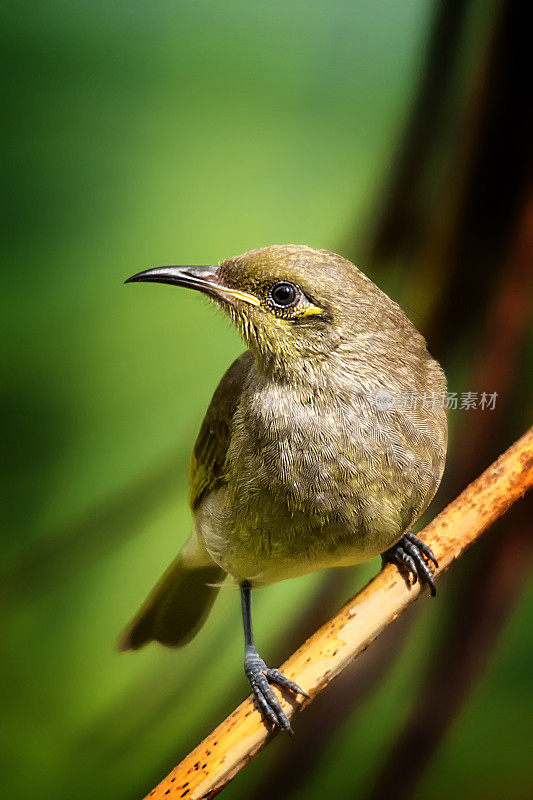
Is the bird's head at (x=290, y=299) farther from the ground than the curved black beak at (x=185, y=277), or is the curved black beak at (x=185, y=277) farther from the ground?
the curved black beak at (x=185, y=277)

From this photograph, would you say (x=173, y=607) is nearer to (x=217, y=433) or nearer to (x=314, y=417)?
(x=217, y=433)

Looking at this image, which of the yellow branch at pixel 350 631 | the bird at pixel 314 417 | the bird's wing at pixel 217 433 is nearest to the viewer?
the yellow branch at pixel 350 631

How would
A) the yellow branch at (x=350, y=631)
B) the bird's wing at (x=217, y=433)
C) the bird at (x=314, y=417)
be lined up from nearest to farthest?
the yellow branch at (x=350, y=631) < the bird at (x=314, y=417) < the bird's wing at (x=217, y=433)

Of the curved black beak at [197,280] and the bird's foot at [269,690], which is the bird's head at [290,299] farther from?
the bird's foot at [269,690]

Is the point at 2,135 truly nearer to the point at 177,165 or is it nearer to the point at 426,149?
the point at 177,165

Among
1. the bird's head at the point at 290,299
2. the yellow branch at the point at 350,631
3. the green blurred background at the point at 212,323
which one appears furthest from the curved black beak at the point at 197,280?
the yellow branch at the point at 350,631

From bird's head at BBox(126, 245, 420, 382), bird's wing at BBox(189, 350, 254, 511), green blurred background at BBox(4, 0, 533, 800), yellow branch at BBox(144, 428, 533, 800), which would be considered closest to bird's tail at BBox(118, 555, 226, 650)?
green blurred background at BBox(4, 0, 533, 800)

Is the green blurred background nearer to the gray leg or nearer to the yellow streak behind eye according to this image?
the gray leg

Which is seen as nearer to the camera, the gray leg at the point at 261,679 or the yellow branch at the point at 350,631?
the yellow branch at the point at 350,631
